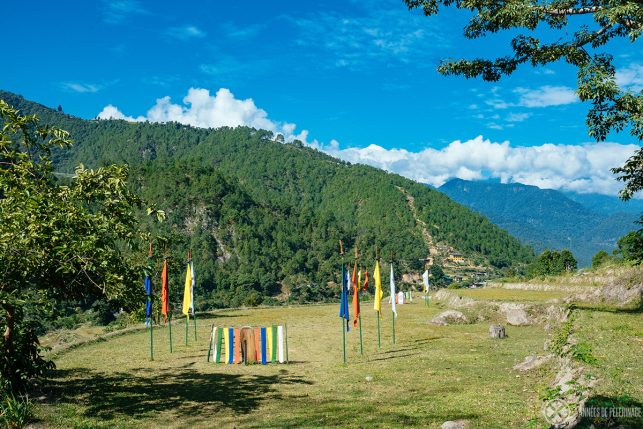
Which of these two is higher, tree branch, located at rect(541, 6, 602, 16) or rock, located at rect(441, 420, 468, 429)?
tree branch, located at rect(541, 6, 602, 16)

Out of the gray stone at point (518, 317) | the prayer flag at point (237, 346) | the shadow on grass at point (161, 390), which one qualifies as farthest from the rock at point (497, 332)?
the prayer flag at point (237, 346)

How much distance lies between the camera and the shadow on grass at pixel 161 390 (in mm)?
14641

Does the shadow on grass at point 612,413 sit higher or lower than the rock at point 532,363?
higher

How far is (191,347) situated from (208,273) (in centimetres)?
12299

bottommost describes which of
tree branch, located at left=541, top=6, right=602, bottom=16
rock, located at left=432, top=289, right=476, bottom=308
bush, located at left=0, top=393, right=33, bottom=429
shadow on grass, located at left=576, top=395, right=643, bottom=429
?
rock, located at left=432, top=289, right=476, bottom=308

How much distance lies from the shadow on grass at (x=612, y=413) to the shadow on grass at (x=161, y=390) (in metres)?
9.09

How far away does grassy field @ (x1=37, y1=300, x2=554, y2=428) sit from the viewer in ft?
42.8

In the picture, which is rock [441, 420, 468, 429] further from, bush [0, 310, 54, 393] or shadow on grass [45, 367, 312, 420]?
bush [0, 310, 54, 393]

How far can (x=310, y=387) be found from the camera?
17.5 m

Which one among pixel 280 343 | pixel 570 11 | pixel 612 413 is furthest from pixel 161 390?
pixel 570 11

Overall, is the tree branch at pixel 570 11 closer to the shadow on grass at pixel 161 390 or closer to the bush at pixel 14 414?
the shadow on grass at pixel 161 390

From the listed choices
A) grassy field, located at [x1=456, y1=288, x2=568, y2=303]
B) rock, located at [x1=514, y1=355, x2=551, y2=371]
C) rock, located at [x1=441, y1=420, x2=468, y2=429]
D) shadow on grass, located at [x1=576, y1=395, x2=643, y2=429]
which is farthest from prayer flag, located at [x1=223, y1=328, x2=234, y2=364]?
grassy field, located at [x1=456, y1=288, x2=568, y2=303]

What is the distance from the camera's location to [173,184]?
7392 inches

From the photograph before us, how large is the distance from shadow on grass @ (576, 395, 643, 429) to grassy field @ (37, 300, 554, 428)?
5.49 ft
